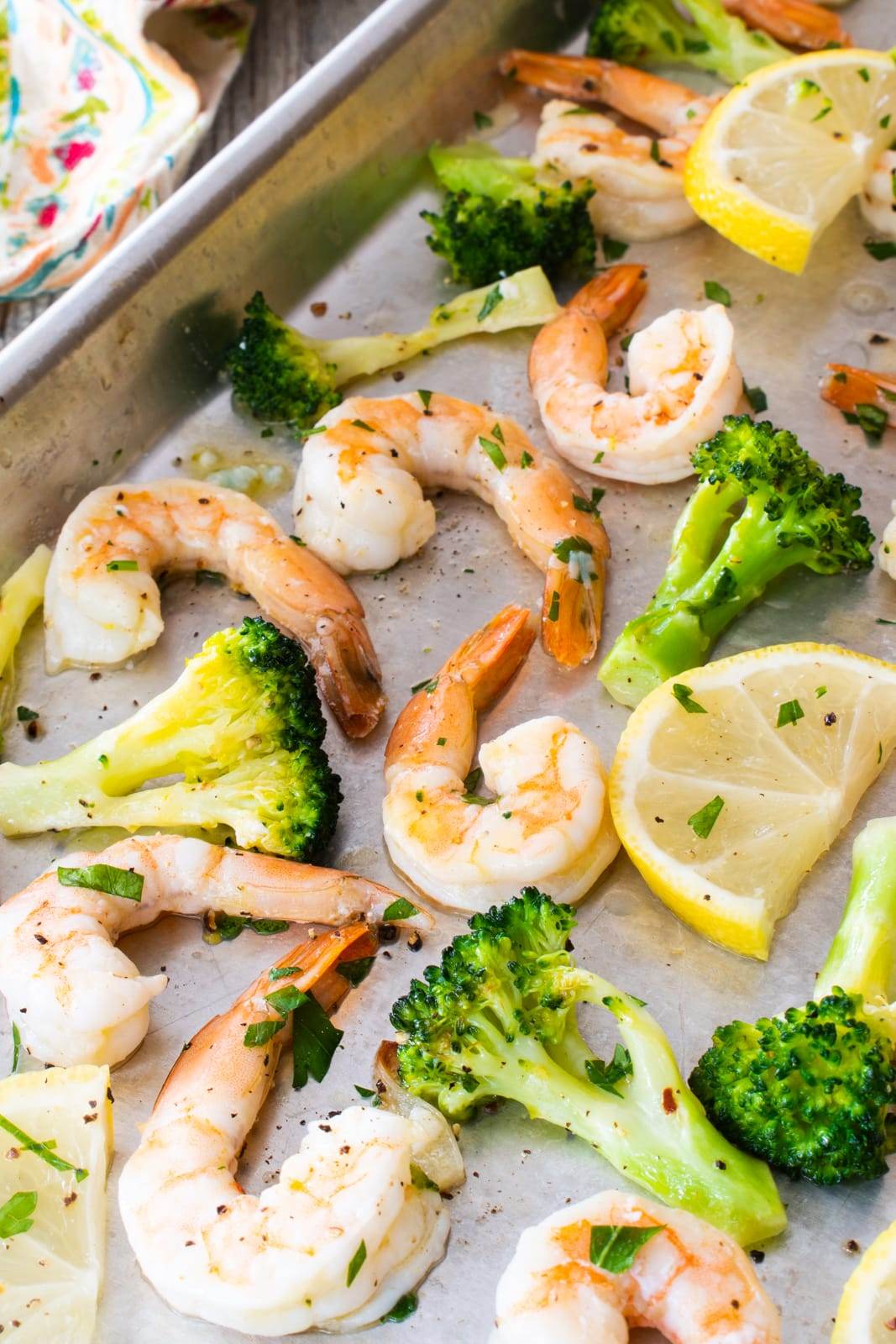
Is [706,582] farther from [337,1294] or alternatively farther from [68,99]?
[68,99]

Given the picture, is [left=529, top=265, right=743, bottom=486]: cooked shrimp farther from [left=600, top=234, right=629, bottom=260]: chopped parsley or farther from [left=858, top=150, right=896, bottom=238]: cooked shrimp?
[left=858, top=150, right=896, bottom=238]: cooked shrimp

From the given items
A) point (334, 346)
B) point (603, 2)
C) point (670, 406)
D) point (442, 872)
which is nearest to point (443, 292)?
point (334, 346)

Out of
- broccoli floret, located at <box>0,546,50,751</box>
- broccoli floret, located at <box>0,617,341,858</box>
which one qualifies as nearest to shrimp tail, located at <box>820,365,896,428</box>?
broccoli floret, located at <box>0,617,341,858</box>

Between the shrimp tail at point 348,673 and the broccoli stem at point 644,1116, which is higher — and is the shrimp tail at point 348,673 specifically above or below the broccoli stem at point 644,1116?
above

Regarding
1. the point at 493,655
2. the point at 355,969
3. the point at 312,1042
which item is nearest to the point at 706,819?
the point at 493,655

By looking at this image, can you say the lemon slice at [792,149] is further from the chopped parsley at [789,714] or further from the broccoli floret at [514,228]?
the chopped parsley at [789,714]

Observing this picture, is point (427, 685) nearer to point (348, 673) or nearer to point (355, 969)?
point (348, 673)

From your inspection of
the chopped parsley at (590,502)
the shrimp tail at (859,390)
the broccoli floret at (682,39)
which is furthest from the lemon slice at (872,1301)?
the broccoli floret at (682,39)
